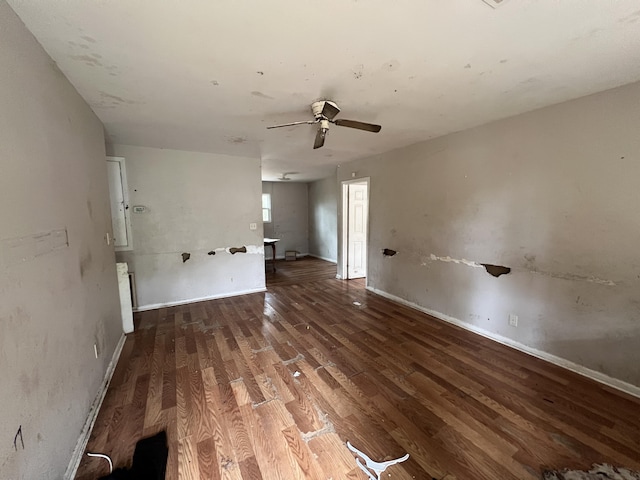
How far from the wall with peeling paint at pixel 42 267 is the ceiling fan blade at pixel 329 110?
1.70 metres

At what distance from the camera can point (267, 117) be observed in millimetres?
2520

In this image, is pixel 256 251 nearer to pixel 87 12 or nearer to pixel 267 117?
pixel 267 117

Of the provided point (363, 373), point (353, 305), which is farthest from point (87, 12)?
point (353, 305)

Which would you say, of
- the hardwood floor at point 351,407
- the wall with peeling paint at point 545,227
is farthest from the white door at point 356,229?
the hardwood floor at point 351,407

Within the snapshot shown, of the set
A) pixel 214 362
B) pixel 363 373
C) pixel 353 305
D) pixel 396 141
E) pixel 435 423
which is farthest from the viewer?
pixel 353 305

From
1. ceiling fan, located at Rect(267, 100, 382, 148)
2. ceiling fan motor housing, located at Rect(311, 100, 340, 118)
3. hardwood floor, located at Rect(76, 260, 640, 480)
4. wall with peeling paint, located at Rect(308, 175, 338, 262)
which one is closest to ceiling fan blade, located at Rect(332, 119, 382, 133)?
ceiling fan, located at Rect(267, 100, 382, 148)

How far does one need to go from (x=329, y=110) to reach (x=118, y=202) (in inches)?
126

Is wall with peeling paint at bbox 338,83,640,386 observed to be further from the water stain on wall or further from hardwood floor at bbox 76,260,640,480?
the water stain on wall

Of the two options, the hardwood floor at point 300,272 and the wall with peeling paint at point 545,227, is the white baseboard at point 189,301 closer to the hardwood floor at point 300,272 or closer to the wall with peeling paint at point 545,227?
the hardwood floor at point 300,272

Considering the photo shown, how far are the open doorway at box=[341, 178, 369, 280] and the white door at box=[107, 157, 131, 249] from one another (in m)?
3.57

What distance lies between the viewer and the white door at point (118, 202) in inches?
135

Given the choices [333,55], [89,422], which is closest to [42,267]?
[89,422]

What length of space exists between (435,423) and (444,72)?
2.37 metres

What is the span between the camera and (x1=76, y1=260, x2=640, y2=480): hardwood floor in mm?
1438
